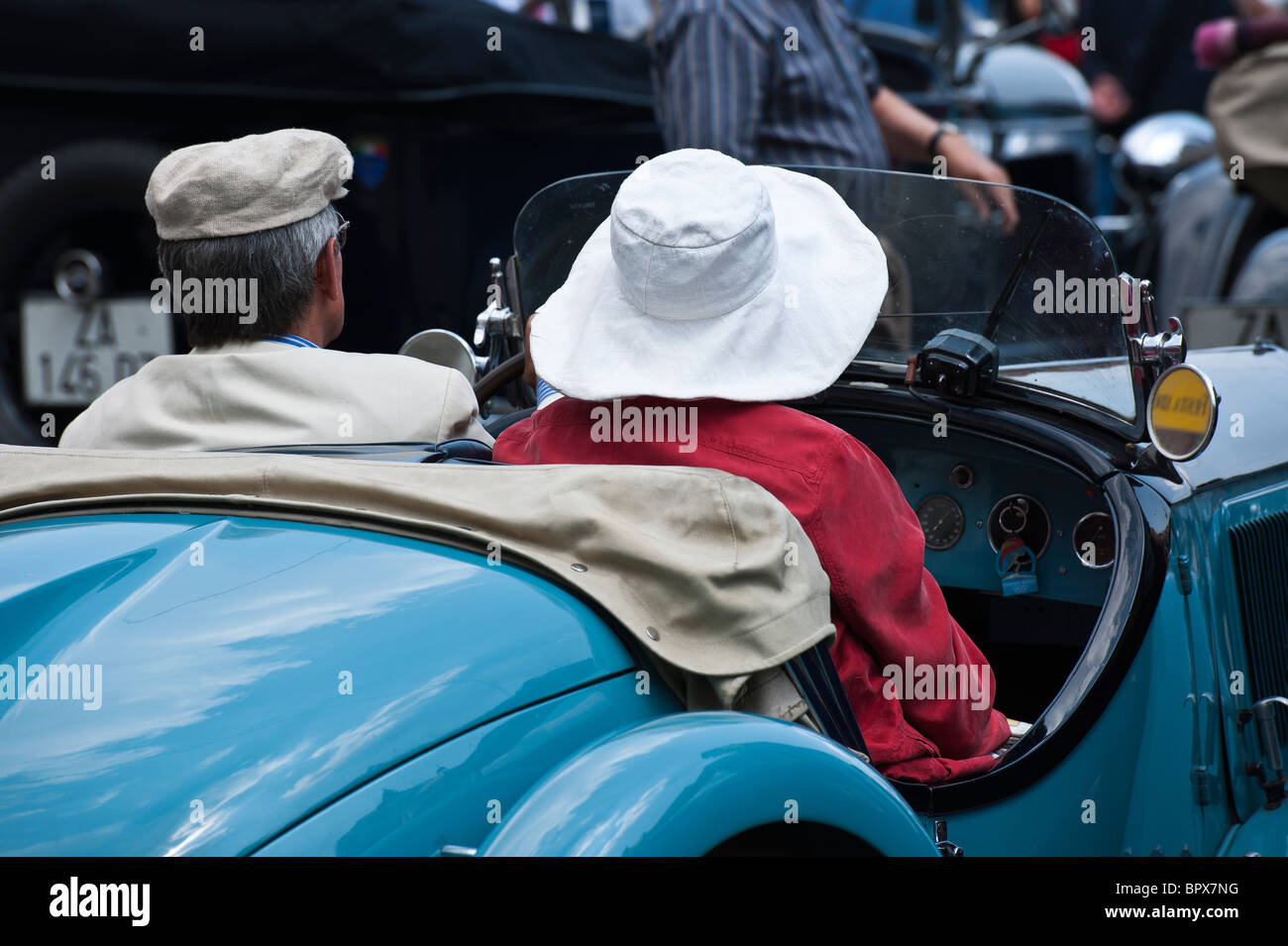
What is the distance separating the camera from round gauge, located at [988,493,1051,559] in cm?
251

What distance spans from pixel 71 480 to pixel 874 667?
3.56 feet

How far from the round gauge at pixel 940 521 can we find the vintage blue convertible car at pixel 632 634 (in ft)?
0.61

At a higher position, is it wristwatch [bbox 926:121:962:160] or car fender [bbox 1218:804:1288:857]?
wristwatch [bbox 926:121:962:160]

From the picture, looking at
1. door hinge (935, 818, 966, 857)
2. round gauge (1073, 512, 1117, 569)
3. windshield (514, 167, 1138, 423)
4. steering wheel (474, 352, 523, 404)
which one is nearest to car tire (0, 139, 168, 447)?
steering wheel (474, 352, 523, 404)

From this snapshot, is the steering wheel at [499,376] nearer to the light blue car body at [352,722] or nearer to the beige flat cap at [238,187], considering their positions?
the beige flat cap at [238,187]

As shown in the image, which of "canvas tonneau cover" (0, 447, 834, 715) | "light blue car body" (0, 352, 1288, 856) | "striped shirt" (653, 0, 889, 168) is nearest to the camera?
"light blue car body" (0, 352, 1288, 856)

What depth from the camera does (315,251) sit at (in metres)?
2.18

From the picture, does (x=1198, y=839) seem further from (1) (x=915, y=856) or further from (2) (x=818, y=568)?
(2) (x=818, y=568)

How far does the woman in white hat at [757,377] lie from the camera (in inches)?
72.6

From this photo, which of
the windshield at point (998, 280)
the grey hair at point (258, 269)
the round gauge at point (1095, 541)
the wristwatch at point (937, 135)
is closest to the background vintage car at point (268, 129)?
the wristwatch at point (937, 135)

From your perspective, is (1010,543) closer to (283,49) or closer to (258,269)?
(258,269)

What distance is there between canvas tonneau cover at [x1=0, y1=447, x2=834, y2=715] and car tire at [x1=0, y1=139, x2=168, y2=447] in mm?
3956

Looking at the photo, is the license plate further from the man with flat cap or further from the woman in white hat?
the woman in white hat
